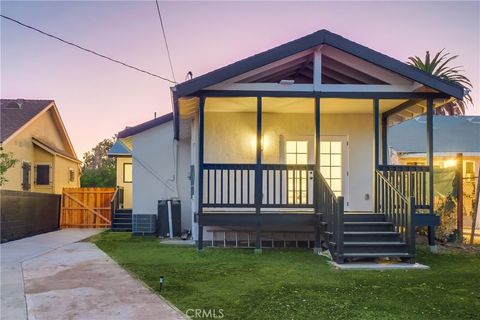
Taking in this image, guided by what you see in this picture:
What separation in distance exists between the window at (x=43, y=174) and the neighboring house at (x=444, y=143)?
49.3 feet

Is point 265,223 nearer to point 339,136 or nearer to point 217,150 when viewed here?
point 217,150

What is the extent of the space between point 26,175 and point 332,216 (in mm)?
16203

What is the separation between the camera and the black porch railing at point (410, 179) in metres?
10.2

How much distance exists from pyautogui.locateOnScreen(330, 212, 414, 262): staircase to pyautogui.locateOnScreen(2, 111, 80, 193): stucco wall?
14535 millimetres

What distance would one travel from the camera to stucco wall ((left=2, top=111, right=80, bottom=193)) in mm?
19425

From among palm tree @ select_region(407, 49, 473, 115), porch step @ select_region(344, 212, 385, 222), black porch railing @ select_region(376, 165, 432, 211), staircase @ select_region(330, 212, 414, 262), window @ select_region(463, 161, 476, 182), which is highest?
palm tree @ select_region(407, 49, 473, 115)

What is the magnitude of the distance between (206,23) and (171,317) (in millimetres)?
11336

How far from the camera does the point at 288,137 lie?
1162 centimetres

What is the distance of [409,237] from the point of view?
8531 mm

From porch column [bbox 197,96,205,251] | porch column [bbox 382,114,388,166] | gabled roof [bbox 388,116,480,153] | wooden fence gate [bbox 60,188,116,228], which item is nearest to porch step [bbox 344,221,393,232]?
porch column [bbox 382,114,388,166]

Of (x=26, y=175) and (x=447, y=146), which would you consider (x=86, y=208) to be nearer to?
(x=26, y=175)

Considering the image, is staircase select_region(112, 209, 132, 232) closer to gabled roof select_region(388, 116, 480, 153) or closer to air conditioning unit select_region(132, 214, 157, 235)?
air conditioning unit select_region(132, 214, 157, 235)

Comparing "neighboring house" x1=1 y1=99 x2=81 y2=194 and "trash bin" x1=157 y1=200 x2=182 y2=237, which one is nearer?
"trash bin" x1=157 y1=200 x2=182 y2=237

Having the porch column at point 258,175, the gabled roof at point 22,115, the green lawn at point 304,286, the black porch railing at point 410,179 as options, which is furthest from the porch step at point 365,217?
the gabled roof at point 22,115
